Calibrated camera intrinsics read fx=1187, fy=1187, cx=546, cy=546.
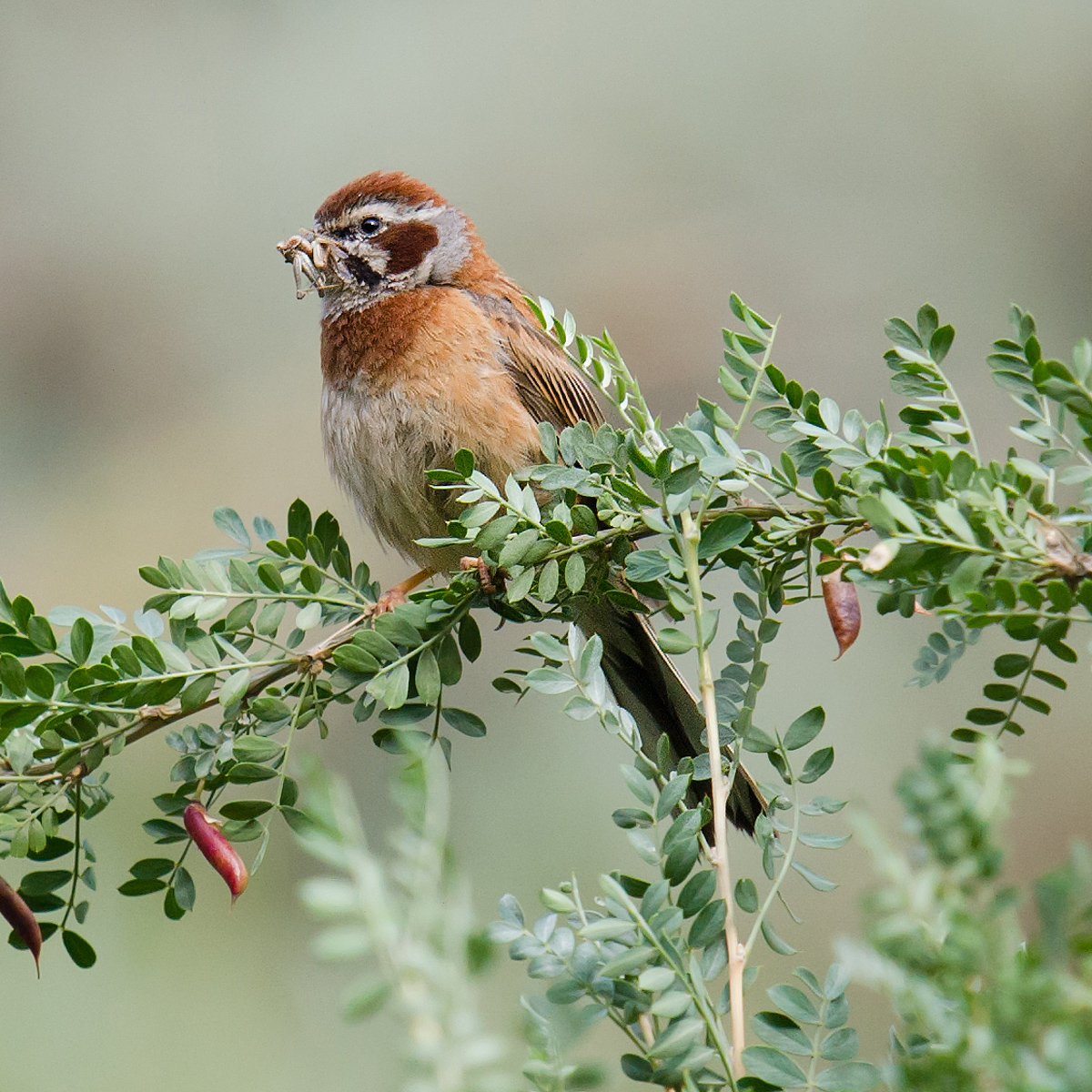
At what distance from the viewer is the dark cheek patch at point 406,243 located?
2.65 metres

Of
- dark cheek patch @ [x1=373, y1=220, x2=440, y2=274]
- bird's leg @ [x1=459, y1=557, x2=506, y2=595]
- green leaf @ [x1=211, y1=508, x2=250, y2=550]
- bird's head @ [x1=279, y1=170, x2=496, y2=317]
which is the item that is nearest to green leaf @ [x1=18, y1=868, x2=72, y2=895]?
green leaf @ [x1=211, y1=508, x2=250, y2=550]

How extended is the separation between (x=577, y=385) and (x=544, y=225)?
1.65 m

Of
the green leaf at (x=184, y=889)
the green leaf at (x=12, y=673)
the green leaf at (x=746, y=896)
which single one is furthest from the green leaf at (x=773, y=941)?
the green leaf at (x=12, y=673)

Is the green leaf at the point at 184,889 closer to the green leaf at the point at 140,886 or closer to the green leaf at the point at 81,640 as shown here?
the green leaf at the point at 140,886

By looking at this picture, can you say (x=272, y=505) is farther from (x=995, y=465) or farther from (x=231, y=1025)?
(x=995, y=465)

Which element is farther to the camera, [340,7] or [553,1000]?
[340,7]

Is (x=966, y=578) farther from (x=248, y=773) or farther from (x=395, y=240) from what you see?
(x=395, y=240)

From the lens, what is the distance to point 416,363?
7.80 ft

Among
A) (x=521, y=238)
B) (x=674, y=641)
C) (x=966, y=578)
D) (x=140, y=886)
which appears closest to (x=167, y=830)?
(x=140, y=886)

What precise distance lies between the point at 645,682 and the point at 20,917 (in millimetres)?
984

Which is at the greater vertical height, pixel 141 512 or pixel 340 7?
pixel 340 7

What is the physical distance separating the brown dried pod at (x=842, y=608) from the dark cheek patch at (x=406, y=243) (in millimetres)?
1629

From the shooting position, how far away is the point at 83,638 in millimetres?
1291

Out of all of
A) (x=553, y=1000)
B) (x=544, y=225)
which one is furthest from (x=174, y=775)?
(x=544, y=225)
